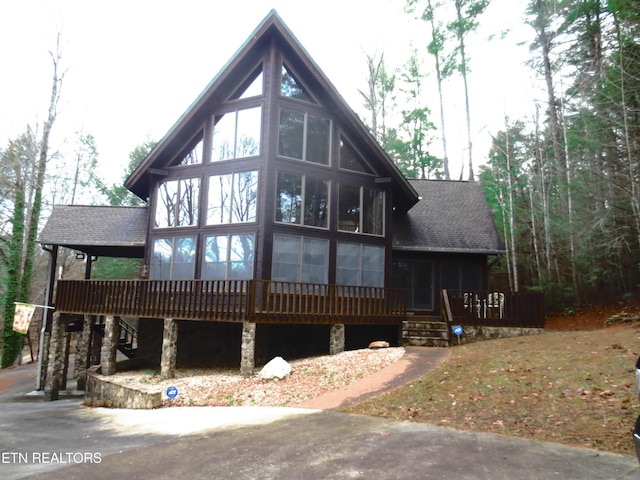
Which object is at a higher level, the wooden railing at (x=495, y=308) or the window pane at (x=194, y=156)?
the window pane at (x=194, y=156)

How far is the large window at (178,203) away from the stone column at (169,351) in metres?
3.79

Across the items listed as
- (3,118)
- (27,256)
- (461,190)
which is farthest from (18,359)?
(461,190)

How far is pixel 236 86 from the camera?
16.0 meters

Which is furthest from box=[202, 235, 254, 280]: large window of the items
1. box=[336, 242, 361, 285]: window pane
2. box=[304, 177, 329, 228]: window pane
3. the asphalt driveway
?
the asphalt driveway

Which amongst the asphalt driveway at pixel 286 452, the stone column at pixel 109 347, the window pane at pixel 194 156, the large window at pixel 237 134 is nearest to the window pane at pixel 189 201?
the window pane at pixel 194 156

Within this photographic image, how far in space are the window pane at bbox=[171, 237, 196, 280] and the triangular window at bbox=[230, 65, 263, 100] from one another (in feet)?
17.9

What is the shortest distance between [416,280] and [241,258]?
8169 mm

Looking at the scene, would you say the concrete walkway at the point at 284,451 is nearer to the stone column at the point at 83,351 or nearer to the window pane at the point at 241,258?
the window pane at the point at 241,258

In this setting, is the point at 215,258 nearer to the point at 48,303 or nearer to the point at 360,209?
the point at 360,209

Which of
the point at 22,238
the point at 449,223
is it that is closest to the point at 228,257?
the point at 449,223

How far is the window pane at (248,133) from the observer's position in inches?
595

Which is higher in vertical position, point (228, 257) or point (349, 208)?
point (349, 208)

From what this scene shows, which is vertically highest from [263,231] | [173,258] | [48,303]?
[263,231]

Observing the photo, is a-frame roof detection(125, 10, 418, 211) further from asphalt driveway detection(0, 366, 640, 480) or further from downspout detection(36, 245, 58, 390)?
asphalt driveway detection(0, 366, 640, 480)
